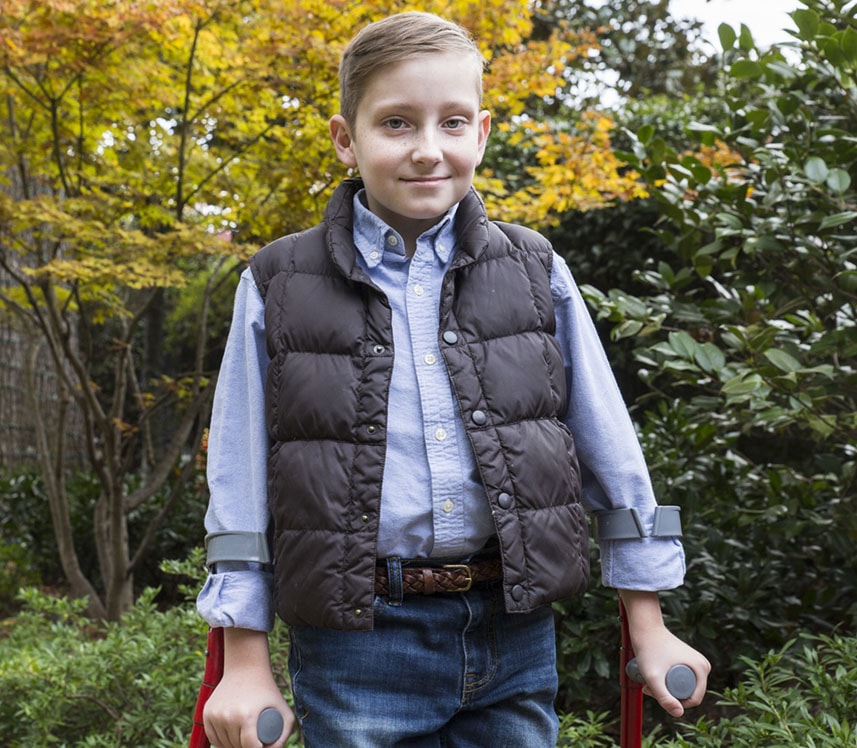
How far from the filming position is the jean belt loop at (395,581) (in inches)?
55.6

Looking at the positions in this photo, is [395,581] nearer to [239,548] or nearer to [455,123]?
[239,548]

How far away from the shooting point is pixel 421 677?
1.43m

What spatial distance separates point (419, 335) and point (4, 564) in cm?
516

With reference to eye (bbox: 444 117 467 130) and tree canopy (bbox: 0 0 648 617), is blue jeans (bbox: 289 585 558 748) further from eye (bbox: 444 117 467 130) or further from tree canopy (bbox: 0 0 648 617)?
tree canopy (bbox: 0 0 648 617)

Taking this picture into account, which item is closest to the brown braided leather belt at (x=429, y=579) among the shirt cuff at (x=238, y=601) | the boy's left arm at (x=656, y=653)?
the shirt cuff at (x=238, y=601)

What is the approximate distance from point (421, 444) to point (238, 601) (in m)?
0.35

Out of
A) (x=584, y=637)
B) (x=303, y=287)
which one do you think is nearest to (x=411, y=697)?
(x=303, y=287)

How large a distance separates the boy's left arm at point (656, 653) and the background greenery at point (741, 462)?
0.77 m

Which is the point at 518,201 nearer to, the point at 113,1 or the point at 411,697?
the point at 113,1

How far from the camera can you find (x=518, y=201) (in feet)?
14.0

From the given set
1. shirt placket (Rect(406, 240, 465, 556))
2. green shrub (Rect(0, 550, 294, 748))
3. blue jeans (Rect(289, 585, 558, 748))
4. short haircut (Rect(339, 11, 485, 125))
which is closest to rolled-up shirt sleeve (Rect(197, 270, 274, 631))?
blue jeans (Rect(289, 585, 558, 748))

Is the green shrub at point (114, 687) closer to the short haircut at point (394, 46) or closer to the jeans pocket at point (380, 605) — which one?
the jeans pocket at point (380, 605)

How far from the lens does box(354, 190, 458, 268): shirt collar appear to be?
155cm

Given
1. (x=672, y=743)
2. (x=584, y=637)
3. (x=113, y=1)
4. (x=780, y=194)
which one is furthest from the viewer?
(x=113, y=1)
